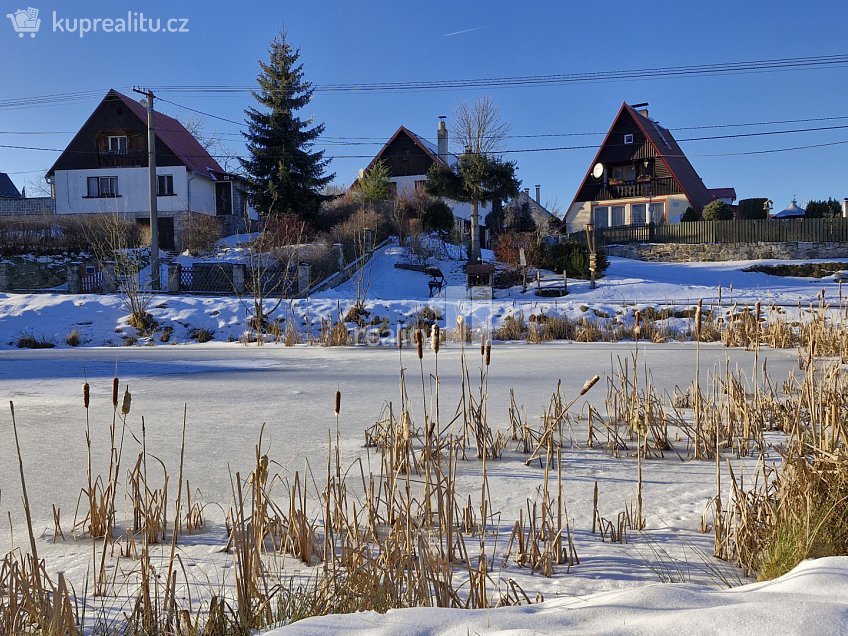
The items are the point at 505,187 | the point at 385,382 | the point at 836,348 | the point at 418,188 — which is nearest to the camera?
the point at 385,382

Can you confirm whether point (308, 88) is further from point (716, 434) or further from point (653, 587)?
point (653, 587)

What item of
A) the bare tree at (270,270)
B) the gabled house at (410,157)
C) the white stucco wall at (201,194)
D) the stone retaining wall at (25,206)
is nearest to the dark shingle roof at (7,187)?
the stone retaining wall at (25,206)

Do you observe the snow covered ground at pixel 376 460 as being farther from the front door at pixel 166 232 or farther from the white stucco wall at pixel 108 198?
the white stucco wall at pixel 108 198

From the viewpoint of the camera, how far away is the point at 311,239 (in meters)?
27.3

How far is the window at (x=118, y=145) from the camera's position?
3419 centimetres

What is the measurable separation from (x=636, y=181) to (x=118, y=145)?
2558 cm

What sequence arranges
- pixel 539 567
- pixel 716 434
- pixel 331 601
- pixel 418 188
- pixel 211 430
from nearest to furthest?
1. pixel 331 601
2. pixel 539 567
3. pixel 716 434
4. pixel 211 430
5. pixel 418 188

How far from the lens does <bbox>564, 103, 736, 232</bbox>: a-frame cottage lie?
35.2 m

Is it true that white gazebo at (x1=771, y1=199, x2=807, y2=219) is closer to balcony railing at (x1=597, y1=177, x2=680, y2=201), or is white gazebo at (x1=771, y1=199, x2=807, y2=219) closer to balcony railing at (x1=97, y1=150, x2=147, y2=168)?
balcony railing at (x1=597, y1=177, x2=680, y2=201)

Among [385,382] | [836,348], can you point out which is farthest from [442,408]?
[836,348]

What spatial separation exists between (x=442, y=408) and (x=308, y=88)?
87.7 feet

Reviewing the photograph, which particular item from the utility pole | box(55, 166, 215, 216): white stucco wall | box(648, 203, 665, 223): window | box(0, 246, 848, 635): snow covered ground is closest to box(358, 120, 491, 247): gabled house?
box(648, 203, 665, 223): window

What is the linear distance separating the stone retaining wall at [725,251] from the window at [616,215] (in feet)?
27.9

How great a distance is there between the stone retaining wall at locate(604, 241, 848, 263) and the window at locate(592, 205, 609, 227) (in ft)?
28.7
